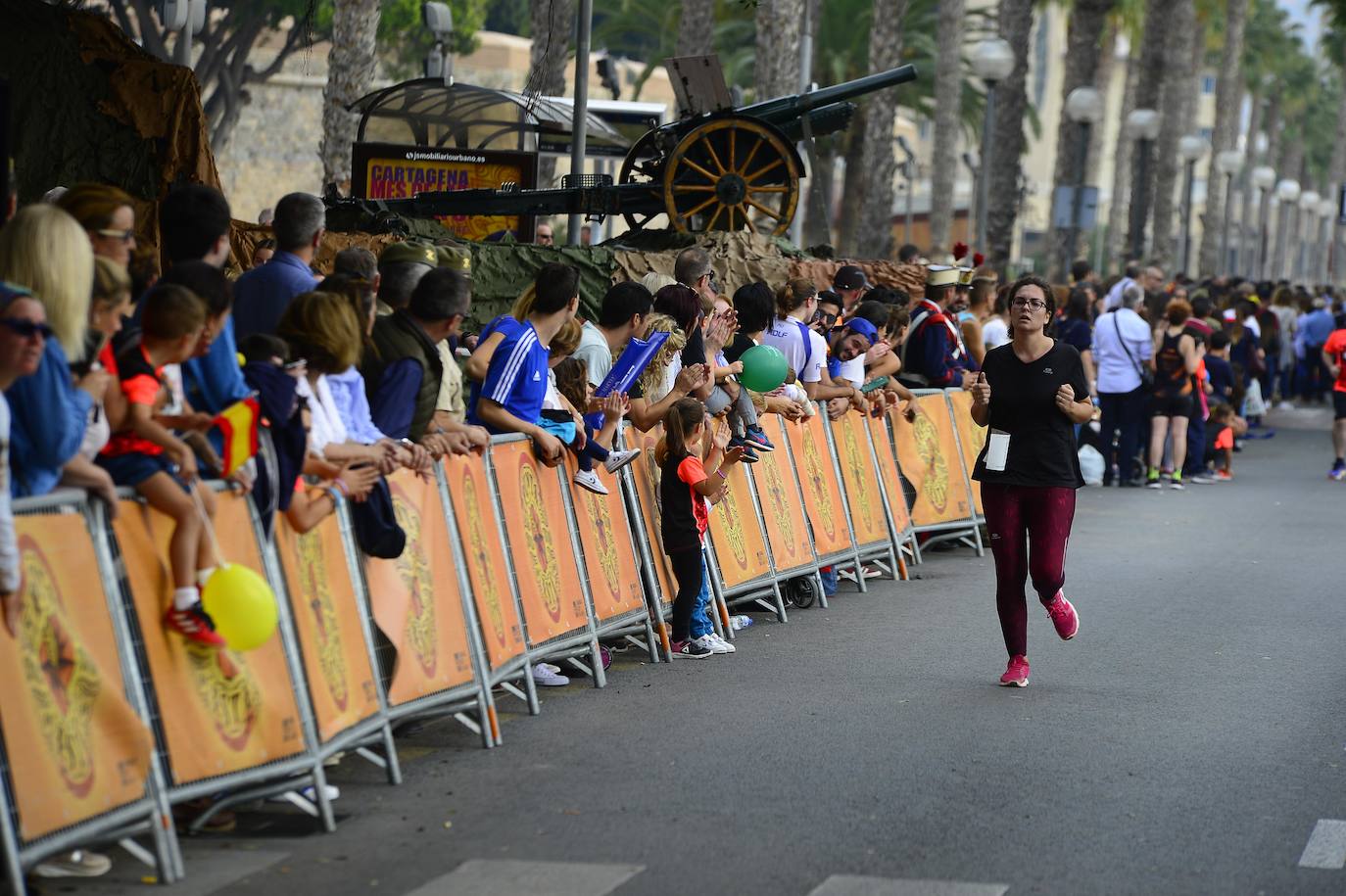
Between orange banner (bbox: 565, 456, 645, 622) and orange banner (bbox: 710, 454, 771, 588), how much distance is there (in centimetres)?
106

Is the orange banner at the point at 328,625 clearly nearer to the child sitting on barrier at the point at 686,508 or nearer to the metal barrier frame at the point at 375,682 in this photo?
the metal barrier frame at the point at 375,682

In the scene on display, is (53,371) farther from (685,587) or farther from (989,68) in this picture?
(989,68)

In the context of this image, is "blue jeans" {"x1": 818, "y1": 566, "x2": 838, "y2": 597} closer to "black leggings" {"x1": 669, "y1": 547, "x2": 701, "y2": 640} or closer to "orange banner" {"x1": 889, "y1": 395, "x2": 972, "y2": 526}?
"orange banner" {"x1": 889, "y1": 395, "x2": 972, "y2": 526}

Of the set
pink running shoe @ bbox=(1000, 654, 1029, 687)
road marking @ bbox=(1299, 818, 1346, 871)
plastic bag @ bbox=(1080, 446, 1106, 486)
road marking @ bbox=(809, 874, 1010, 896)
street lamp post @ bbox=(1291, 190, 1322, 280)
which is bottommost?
street lamp post @ bbox=(1291, 190, 1322, 280)

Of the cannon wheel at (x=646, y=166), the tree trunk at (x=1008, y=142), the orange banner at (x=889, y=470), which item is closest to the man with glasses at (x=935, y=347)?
the orange banner at (x=889, y=470)

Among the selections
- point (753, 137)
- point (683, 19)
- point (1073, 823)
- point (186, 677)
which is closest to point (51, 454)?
point (186, 677)

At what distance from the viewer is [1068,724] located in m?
8.83

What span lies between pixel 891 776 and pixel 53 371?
349 centimetres

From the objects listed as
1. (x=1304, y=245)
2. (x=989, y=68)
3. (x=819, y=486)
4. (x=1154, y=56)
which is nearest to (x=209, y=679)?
(x=819, y=486)

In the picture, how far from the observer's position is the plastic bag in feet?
68.8

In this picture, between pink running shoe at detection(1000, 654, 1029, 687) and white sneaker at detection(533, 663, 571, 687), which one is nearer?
white sneaker at detection(533, 663, 571, 687)

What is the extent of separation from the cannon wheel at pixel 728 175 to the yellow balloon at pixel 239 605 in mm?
11944

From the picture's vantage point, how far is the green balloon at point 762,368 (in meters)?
11.5

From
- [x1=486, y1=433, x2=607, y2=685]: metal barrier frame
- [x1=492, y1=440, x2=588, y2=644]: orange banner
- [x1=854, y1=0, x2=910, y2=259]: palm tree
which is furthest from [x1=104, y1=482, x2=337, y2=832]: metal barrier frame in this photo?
[x1=854, y1=0, x2=910, y2=259]: palm tree
